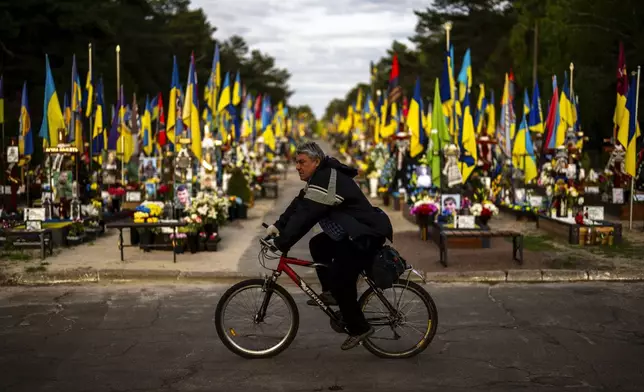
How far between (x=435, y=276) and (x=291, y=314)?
4.67m

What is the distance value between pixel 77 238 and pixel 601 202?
13.9 meters

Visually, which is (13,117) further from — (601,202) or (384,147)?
(601,202)

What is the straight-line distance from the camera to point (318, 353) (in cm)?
718

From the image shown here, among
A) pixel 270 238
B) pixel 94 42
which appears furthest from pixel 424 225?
pixel 94 42

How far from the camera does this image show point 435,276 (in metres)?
11.3

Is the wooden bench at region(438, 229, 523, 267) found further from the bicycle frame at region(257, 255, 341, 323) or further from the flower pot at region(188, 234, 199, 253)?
the bicycle frame at region(257, 255, 341, 323)

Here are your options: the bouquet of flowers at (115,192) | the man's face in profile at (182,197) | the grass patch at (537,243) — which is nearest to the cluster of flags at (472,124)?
the grass patch at (537,243)

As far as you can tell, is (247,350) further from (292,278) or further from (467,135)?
(467,135)

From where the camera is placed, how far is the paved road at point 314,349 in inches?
250

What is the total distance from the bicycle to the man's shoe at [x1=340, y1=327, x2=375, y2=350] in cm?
8

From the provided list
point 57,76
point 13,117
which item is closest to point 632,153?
point 13,117

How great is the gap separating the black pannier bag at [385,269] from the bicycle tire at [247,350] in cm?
80

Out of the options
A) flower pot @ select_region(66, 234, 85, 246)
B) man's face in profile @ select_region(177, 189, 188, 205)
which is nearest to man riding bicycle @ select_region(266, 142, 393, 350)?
man's face in profile @ select_region(177, 189, 188, 205)

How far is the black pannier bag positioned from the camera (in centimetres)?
659
